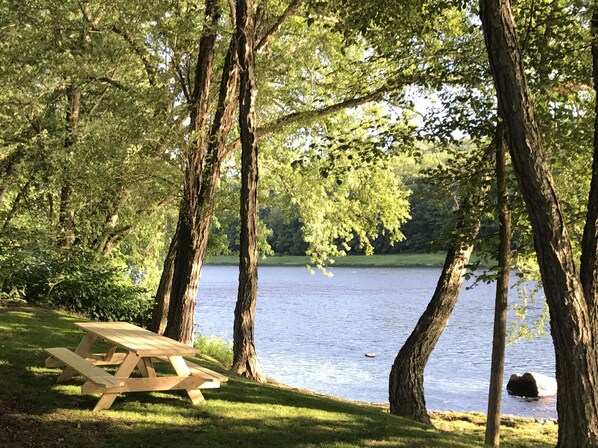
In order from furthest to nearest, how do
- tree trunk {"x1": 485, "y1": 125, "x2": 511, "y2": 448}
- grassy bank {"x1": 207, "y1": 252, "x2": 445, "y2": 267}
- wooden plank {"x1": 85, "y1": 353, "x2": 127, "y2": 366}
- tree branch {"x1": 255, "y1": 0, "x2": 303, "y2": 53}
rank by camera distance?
grassy bank {"x1": 207, "y1": 252, "x2": 445, "y2": 267}, tree branch {"x1": 255, "y1": 0, "x2": 303, "y2": 53}, wooden plank {"x1": 85, "y1": 353, "x2": 127, "y2": 366}, tree trunk {"x1": 485, "y1": 125, "x2": 511, "y2": 448}

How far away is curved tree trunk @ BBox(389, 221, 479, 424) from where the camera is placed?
9.15 m

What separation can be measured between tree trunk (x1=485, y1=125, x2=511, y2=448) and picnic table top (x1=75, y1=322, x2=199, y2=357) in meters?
3.70

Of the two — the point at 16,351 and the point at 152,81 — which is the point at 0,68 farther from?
the point at 16,351

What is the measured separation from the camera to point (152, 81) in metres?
11.9

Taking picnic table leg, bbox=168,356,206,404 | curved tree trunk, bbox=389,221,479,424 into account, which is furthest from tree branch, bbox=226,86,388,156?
picnic table leg, bbox=168,356,206,404

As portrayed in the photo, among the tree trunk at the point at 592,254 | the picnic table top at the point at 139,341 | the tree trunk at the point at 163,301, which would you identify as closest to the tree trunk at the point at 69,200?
the tree trunk at the point at 163,301

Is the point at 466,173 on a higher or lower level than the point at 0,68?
lower

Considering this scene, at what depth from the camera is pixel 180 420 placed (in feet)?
20.0

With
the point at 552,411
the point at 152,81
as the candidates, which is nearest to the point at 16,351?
the point at 152,81

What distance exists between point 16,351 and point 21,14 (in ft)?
19.8

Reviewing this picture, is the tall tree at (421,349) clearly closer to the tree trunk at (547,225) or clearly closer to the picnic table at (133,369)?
the tree trunk at (547,225)

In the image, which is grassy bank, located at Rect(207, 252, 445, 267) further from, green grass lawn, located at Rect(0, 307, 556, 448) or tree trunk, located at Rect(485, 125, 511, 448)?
green grass lawn, located at Rect(0, 307, 556, 448)

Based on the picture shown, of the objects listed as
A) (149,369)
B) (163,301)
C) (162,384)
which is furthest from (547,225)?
(163,301)

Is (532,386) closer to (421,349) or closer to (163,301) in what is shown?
(421,349)
